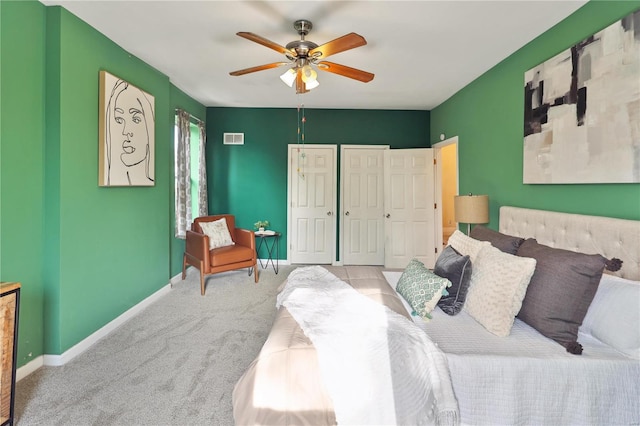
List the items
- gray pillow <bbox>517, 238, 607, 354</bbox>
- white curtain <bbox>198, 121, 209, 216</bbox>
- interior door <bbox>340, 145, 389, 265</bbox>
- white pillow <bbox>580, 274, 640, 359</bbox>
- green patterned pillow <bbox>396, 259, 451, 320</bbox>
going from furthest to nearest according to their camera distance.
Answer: interior door <bbox>340, 145, 389, 265</bbox>
white curtain <bbox>198, 121, 209, 216</bbox>
green patterned pillow <bbox>396, 259, 451, 320</bbox>
gray pillow <bbox>517, 238, 607, 354</bbox>
white pillow <bbox>580, 274, 640, 359</bbox>

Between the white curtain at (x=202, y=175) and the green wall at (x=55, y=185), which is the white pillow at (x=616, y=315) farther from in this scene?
the white curtain at (x=202, y=175)

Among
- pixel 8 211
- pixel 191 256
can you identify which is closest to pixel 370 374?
pixel 8 211

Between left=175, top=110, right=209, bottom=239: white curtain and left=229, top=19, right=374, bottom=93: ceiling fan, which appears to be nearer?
left=229, top=19, right=374, bottom=93: ceiling fan

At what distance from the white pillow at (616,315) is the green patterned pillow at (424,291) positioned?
72cm

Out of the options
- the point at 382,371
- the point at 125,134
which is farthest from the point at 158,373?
the point at 125,134

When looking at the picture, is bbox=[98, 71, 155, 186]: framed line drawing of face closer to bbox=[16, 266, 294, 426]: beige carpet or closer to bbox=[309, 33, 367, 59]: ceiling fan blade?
bbox=[16, 266, 294, 426]: beige carpet

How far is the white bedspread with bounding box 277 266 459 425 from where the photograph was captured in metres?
1.32

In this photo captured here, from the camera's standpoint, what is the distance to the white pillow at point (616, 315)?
1.47 metres

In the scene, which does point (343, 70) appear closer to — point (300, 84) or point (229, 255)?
point (300, 84)

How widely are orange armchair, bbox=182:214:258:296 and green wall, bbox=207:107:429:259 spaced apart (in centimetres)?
89

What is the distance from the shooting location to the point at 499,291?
178cm

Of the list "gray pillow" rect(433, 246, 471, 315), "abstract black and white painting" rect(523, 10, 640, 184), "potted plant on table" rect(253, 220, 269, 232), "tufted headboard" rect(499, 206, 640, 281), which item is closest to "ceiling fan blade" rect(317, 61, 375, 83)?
"abstract black and white painting" rect(523, 10, 640, 184)

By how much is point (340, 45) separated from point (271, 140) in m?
3.27

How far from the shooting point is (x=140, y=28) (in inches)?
105
